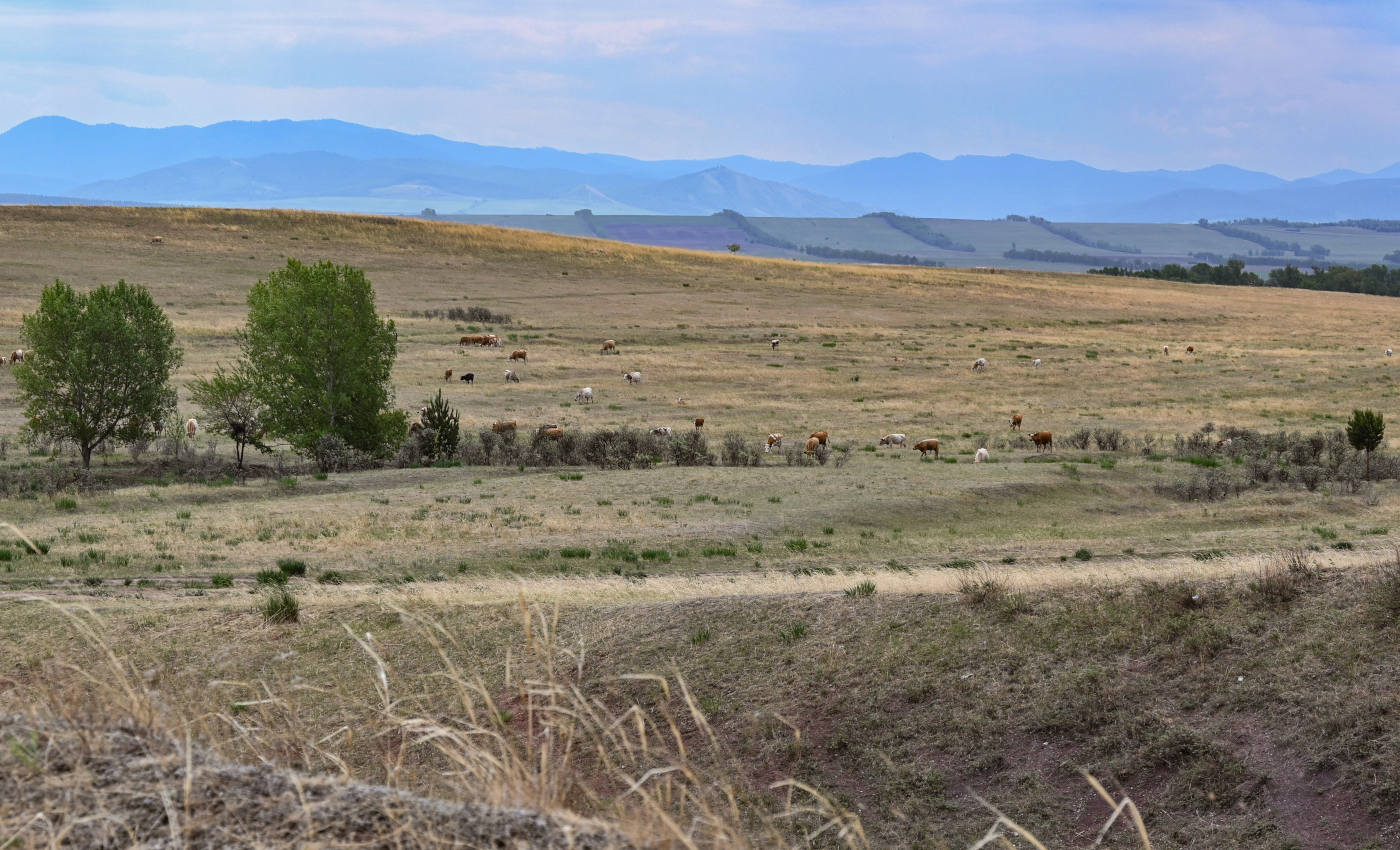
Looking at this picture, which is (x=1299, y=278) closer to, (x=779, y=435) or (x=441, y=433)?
(x=779, y=435)

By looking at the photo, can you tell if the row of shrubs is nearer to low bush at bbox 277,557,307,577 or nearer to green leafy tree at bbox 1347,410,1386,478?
green leafy tree at bbox 1347,410,1386,478

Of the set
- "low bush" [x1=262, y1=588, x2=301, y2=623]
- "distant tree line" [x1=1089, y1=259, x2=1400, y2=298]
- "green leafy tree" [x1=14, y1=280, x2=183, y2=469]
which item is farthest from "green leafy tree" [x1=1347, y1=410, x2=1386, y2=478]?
"distant tree line" [x1=1089, y1=259, x2=1400, y2=298]

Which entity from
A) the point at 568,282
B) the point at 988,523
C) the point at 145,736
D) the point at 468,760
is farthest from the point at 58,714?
the point at 568,282

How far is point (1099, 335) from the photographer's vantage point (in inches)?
3408

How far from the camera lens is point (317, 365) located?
3891 cm

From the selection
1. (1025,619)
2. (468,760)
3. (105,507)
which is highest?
(468,760)

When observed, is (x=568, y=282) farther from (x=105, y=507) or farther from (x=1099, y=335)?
(x=105, y=507)

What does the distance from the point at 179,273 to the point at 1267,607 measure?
90.4m

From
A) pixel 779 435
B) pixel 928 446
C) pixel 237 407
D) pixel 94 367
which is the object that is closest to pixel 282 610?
pixel 237 407

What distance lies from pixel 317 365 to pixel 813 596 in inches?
1123

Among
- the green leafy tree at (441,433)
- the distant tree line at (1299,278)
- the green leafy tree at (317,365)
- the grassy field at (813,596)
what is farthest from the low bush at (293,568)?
the distant tree line at (1299,278)

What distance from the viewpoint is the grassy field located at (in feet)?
32.3

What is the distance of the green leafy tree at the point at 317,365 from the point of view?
38.0m

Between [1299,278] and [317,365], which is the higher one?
[1299,278]
